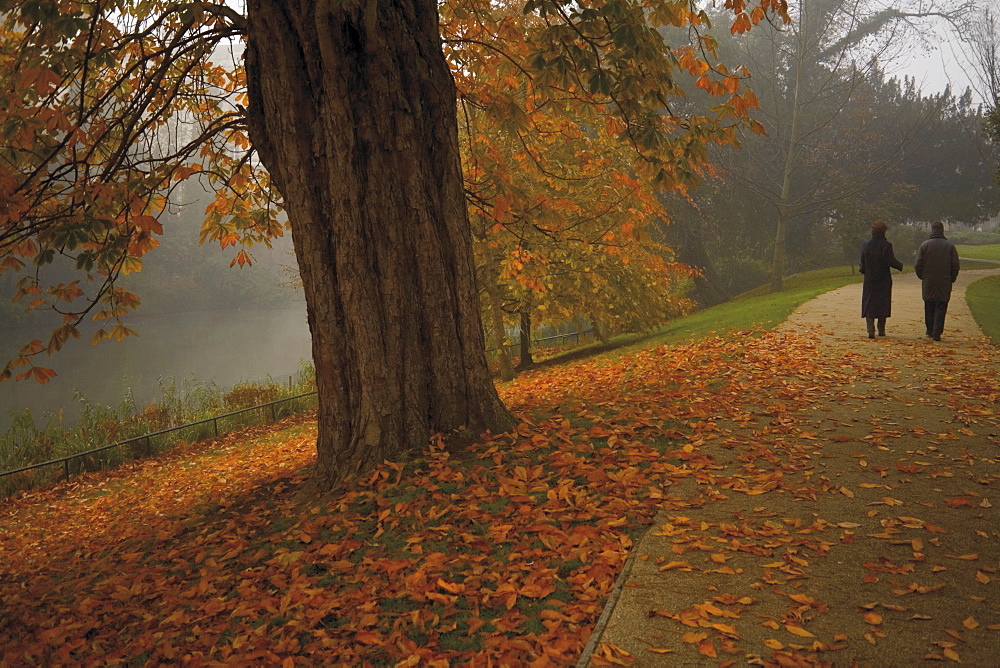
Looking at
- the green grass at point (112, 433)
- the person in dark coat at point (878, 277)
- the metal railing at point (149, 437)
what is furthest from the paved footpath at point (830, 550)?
the green grass at point (112, 433)

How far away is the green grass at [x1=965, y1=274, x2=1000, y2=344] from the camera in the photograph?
11.2 metres

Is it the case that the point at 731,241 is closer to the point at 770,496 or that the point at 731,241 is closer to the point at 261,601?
the point at 770,496

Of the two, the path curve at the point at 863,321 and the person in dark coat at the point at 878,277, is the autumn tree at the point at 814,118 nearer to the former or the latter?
the path curve at the point at 863,321

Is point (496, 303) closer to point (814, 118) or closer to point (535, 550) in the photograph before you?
point (535, 550)

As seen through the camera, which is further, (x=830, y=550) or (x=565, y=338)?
(x=565, y=338)

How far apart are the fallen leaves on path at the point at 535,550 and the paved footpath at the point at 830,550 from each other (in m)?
0.02

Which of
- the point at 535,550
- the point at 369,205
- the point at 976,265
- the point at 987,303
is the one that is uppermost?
the point at 369,205

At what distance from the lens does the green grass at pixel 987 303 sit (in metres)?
11.2

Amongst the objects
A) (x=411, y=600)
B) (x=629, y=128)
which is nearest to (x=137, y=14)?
(x=629, y=128)

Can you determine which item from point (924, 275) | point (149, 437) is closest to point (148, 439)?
point (149, 437)

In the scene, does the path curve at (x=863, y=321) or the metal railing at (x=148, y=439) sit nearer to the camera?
the metal railing at (x=148, y=439)

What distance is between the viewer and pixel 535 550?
3979mm

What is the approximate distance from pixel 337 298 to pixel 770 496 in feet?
11.2

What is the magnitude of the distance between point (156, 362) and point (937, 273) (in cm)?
2765
